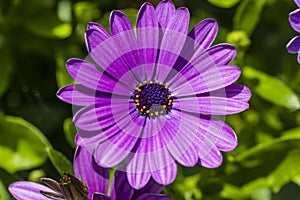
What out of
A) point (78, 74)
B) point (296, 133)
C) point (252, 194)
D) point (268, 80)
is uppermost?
point (78, 74)

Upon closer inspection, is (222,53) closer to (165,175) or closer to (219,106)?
(219,106)

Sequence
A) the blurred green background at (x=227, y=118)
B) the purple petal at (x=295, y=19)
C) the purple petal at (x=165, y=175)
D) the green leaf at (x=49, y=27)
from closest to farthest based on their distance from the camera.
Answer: the purple petal at (x=165, y=175) → the purple petal at (x=295, y=19) → the blurred green background at (x=227, y=118) → the green leaf at (x=49, y=27)

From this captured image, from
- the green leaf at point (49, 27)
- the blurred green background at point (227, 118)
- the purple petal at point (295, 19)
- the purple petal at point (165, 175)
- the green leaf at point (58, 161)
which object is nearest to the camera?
the purple petal at point (165, 175)

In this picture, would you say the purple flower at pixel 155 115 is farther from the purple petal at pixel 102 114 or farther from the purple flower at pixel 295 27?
the purple flower at pixel 295 27

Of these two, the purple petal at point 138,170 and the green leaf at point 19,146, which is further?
the green leaf at point 19,146

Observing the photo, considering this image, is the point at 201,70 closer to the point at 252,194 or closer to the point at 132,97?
the point at 132,97

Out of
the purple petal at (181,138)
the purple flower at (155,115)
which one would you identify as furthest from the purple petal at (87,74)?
the purple petal at (181,138)

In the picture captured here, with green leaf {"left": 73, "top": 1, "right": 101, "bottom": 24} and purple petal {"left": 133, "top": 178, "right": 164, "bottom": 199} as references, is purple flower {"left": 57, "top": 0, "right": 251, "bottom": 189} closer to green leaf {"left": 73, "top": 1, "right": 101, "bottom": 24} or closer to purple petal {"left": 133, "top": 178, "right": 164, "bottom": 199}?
purple petal {"left": 133, "top": 178, "right": 164, "bottom": 199}

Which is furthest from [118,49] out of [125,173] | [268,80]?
[268,80]
